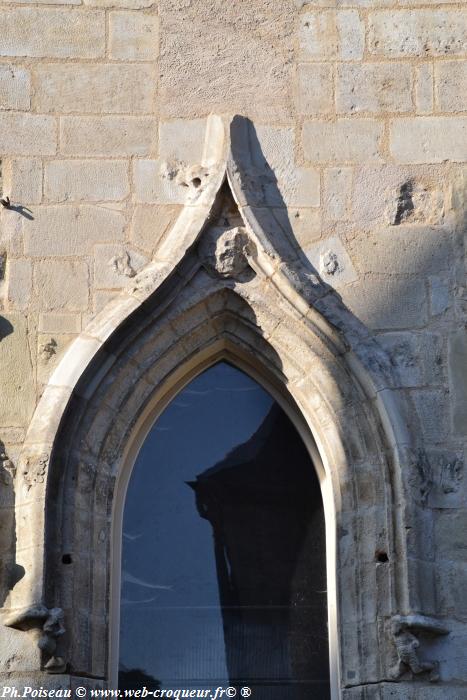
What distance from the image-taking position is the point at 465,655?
696 cm

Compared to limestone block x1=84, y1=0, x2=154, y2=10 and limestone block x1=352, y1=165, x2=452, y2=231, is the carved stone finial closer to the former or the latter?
limestone block x1=352, y1=165, x2=452, y2=231

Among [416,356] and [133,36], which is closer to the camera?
[416,356]

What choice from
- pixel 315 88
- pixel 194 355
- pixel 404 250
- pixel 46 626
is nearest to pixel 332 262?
pixel 404 250

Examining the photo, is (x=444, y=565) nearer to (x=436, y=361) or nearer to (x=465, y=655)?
(x=465, y=655)

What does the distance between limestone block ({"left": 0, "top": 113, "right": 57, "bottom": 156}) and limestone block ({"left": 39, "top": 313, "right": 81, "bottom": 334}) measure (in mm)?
795

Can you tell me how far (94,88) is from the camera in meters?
7.75

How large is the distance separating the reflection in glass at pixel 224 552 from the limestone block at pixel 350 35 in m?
1.59

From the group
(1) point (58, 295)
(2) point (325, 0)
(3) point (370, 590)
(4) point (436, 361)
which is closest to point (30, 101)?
(1) point (58, 295)

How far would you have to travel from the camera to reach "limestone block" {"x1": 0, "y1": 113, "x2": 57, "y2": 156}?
302 inches

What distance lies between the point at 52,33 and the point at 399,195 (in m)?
1.81

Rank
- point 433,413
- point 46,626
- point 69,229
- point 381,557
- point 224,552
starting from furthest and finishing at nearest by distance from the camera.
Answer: point 69,229, point 224,552, point 433,413, point 381,557, point 46,626

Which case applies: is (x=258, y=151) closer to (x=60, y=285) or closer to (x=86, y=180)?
(x=86, y=180)

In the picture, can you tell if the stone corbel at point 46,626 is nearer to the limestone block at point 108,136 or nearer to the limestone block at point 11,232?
the limestone block at point 11,232

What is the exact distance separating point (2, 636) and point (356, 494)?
64.2 inches
